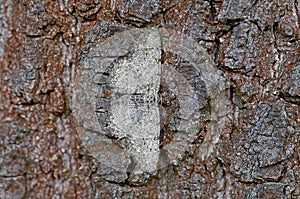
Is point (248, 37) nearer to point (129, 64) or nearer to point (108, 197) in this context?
point (129, 64)

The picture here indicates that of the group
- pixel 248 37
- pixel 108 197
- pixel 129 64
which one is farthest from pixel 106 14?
pixel 108 197

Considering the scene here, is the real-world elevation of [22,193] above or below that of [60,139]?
below

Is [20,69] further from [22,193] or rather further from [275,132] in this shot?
[275,132]

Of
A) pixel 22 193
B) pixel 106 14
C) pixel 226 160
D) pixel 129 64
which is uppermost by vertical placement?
pixel 106 14

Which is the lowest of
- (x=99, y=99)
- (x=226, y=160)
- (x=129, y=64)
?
(x=226, y=160)

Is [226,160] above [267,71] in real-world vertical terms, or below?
below

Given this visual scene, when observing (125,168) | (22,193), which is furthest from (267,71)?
(22,193)
